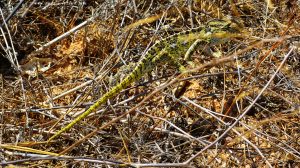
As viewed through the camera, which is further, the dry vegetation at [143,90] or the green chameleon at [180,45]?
the green chameleon at [180,45]

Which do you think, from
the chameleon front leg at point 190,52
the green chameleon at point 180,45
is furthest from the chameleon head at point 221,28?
the chameleon front leg at point 190,52

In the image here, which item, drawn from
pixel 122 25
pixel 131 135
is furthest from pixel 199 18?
pixel 131 135

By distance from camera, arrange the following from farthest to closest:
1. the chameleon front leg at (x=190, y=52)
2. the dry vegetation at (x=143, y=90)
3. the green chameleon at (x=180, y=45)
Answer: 1. the chameleon front leg at (x=190, y=52)
2. the green chameleon at (x=180, y=45)
3. the dry vegetation at (x=143, y=90)

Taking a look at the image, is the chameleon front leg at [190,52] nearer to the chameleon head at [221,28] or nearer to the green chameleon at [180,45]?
the green chameleon at [180,45]

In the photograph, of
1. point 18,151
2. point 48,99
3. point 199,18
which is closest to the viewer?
point 18,151

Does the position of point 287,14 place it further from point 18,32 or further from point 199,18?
point 18,32

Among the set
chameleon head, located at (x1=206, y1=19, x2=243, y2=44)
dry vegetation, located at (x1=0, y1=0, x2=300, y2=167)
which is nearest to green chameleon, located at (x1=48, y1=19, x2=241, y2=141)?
chameleon head, located at (x1=206, y1=19, x2=243, y2=44)

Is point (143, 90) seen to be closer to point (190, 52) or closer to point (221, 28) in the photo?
point (190, 52)

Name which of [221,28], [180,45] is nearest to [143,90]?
[180,45]
